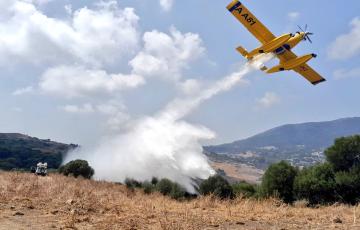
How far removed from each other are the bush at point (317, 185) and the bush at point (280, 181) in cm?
192

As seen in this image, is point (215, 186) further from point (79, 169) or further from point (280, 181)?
point (79, 169)

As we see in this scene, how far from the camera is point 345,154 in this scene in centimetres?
5666

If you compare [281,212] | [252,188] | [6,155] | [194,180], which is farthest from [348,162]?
[6,155]

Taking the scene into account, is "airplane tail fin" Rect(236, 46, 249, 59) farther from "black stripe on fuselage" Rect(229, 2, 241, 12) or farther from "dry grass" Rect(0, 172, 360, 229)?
"dry grass" Rect(0, 172, 360, 229)

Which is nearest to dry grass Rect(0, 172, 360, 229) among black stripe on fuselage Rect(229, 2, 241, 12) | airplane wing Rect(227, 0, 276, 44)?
airplane wing Rect(227, 0, 276, 44)

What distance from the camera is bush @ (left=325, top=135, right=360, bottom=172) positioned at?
2219 inches

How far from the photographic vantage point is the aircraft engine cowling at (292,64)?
45.7 metres

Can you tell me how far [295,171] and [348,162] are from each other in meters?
7.44

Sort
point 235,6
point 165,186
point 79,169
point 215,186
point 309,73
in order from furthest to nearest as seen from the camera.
A: 1. point 79,169
2. point 215,186
3. point 165,186
4. point 309,73
5. point 235,6

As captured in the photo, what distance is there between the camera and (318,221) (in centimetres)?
1406

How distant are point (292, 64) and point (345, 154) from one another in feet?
58.2

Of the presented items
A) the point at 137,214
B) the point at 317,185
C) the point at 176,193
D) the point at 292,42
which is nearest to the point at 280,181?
the point at 317,185

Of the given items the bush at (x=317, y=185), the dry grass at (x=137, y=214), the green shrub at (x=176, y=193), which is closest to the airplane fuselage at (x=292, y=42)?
the bush at (x=317, y=185)

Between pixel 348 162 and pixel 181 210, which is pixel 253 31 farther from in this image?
pixel 181 210
